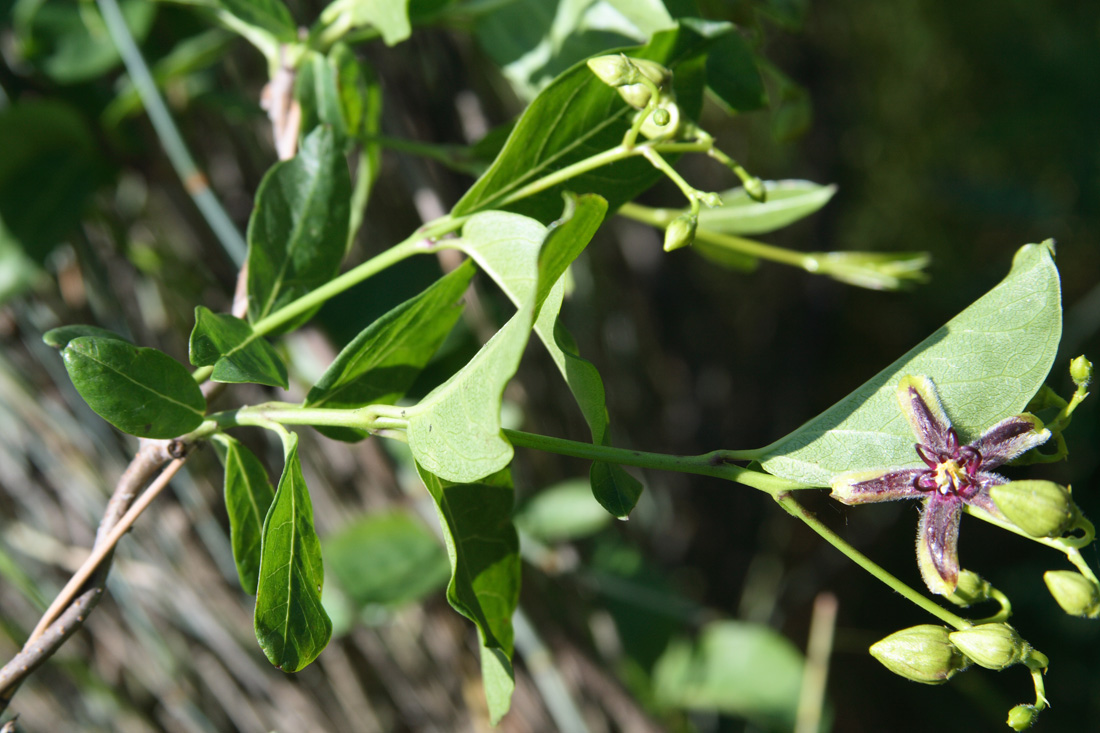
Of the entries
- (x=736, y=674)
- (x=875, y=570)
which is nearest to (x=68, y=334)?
(x=875, y=570)

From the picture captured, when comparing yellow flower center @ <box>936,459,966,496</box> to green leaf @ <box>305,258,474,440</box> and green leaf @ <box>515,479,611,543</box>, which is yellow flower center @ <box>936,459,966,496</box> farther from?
green leaf @ <box>515,479,611,543</box>

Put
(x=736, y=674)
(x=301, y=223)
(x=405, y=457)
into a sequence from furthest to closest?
(x=736, y=674), (x=405, y=457), (x=301, y=223)

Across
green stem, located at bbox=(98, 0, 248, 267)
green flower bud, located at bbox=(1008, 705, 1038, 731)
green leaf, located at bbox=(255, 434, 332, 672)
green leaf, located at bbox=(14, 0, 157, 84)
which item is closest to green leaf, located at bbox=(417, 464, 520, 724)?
green leaf, located at bbox=(255, 434, 332, 672)

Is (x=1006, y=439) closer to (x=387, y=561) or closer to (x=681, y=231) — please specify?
(x=681, y=231)

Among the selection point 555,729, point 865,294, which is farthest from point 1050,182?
point 555,729

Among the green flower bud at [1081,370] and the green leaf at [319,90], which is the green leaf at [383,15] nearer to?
the green leaf at [319,90]

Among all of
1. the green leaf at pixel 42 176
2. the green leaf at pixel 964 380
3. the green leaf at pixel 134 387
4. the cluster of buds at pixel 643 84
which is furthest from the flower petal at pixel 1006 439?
the green leaf at pixel 42 176

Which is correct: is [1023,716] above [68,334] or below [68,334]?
below

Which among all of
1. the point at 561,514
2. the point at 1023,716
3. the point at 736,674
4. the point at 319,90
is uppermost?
the point at 319,90
